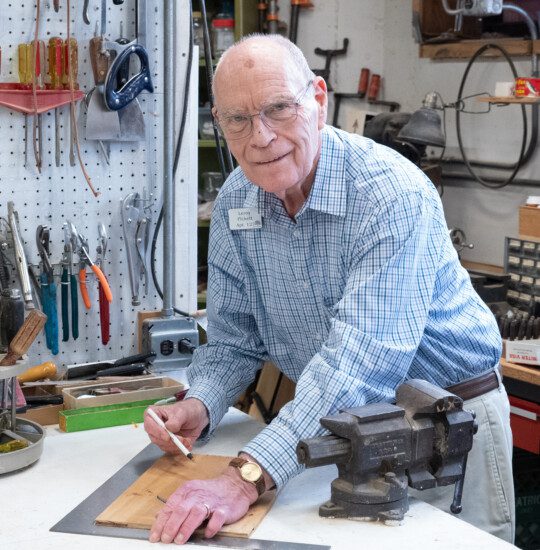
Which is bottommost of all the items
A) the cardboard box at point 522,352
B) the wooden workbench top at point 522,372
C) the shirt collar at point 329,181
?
the wooden workbench top at point 522,372

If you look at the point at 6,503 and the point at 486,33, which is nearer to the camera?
the point at 6,503

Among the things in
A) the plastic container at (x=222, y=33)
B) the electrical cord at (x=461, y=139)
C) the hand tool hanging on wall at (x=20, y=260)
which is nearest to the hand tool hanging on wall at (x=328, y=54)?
the plastic container at (x=222, y=33)

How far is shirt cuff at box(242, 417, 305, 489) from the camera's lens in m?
1.52

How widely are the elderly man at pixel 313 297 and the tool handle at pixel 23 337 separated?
0.29 m

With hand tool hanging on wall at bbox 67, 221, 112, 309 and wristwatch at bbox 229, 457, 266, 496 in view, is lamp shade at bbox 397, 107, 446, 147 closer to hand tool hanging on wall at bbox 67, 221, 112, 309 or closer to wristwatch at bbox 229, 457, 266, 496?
hand tool hanging on wall at bbox 67, 221, 112, 309

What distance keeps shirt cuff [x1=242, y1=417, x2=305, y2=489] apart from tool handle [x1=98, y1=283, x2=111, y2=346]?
2.79 ft

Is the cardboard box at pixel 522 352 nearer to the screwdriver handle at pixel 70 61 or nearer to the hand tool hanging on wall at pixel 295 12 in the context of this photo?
the screwdriver handle at pixel 70 61

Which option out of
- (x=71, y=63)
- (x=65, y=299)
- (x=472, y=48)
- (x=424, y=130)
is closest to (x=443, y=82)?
(x=472, y=48)

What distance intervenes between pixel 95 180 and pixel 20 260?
0.34 metres

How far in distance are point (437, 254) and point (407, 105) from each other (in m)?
2.73

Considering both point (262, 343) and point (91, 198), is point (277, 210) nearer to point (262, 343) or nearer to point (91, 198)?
point (262, 343)

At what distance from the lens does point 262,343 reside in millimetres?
1931

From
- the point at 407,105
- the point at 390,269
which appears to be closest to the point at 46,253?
the point at 390,269

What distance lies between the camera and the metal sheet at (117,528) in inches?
54.9
